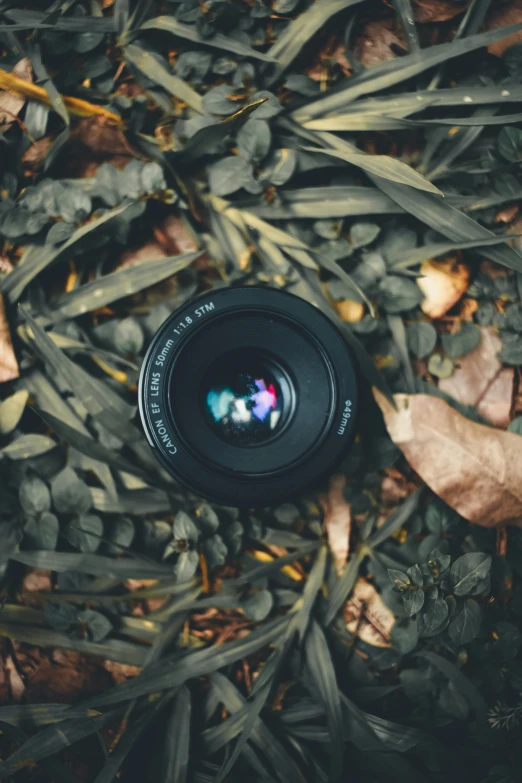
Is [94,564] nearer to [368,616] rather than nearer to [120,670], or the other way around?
[120,670]

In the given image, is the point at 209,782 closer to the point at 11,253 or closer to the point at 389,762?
the point at 389,762

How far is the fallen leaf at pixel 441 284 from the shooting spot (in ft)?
3.27

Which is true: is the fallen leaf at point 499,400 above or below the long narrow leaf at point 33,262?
below

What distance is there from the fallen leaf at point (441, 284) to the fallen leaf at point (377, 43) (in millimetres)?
337

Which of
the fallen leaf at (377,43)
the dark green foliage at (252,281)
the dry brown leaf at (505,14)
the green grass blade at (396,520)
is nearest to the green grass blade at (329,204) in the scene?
the dark green foliage at (252,281)

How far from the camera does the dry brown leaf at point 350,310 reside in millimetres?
990

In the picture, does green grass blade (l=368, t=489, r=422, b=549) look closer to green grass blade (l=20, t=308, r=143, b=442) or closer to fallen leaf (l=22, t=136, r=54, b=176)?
green grass blade (l=20, t=308, r=143, b=442)

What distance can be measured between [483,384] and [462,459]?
15cm

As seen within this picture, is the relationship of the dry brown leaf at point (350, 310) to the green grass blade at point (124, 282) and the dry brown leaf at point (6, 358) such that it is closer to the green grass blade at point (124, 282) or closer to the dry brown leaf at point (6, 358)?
the green grass blade at point (124, 282)

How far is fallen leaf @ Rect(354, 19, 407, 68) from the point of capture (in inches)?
40.3

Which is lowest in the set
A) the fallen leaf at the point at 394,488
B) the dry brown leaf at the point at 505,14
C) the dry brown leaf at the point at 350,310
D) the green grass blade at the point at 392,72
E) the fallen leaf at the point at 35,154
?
the fallen leaf at the point at 394,488

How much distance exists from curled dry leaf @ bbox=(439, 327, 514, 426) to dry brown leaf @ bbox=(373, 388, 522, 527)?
6 cm

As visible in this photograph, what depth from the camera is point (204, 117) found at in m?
0.99

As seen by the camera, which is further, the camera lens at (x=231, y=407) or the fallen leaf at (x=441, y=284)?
the fallen leaf at (x=441, y=284)
